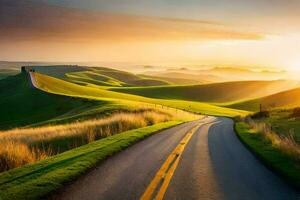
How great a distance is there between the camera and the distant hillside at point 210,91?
6793 inches

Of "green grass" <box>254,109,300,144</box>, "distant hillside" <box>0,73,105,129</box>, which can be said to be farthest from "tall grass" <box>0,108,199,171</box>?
"distant hillside" <box>0,73,105,129</box>

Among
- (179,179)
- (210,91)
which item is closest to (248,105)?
(210,91)

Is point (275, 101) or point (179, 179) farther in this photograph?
point (275, 101)

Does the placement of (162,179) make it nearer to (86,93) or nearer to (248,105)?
(86,93)

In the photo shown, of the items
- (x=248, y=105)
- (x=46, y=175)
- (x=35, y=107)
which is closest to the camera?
(x=46, y=175)

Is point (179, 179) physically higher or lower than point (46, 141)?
higher

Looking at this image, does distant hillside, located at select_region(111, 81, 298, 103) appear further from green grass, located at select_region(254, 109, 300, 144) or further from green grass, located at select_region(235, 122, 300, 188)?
green grass, located at select_region(235, 122, 300, 188)

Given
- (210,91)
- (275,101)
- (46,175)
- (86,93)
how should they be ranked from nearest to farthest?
(46,175) → (86,93) → (275,101) → (210,91)

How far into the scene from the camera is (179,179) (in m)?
9.99

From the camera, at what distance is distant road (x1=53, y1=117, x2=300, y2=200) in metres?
8.45

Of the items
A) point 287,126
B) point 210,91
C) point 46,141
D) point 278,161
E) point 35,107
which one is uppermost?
point 210,91

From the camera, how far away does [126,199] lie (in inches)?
311

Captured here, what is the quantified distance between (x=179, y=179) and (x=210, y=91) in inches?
7039

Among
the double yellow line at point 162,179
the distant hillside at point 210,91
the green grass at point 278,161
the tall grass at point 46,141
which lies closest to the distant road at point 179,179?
the double yellow line at point 162,179
